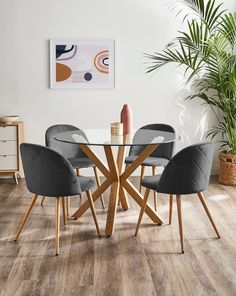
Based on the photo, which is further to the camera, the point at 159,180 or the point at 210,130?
the point at 210,130

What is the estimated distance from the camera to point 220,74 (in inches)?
204

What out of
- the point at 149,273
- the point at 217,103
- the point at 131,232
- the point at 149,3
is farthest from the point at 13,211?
the point at 149,3

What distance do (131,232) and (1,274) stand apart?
1.18 m

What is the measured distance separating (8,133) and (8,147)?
17 centimetres

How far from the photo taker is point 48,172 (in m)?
3.18

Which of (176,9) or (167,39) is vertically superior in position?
(176,9)

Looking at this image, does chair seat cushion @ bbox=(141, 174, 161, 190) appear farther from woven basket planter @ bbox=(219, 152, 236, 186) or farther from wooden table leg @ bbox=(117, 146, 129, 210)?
woven basket planter @ bbox=(219, 152, 236, 186)

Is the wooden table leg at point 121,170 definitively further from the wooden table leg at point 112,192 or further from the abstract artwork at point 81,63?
the abstract artwork at point 81,63

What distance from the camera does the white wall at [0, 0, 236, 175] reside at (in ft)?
18.0

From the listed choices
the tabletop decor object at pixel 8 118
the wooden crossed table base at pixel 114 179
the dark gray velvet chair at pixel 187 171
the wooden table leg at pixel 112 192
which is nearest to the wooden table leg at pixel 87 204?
the wooden crossed table base at pixel 114 179

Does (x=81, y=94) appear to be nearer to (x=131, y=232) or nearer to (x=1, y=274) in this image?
(x=131, y=232)

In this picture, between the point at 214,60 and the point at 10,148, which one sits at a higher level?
the point at 214,60

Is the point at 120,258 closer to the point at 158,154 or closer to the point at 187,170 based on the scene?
the point at 187,170

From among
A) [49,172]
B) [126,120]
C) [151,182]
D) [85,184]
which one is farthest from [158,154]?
[49,172]
